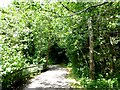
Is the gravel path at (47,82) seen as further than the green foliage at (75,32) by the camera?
Yes

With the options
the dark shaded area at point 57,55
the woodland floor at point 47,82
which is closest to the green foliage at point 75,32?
the woodland floor at point 47,82

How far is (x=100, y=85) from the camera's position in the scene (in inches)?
370

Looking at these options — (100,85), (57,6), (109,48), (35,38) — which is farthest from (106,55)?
(35,38)

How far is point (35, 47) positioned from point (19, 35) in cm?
928

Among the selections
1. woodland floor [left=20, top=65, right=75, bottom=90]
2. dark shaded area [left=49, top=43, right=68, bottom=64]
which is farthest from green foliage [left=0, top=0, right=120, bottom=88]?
dark shaded area [left=49, top=43, right=68, bottom=64]

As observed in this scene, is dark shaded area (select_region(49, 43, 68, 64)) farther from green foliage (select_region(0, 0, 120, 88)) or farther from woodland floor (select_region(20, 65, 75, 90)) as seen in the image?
woodland floor (select_region(20, 65, 75, 90))

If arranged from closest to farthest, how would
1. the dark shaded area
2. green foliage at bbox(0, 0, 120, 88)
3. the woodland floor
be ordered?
1. green foliage at bbox(0, 0, 120, 88)
2. the woodland floor
3. the dark shaded area

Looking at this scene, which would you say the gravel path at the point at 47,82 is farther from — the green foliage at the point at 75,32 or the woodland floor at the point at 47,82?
the green foliage at the point at 75,32

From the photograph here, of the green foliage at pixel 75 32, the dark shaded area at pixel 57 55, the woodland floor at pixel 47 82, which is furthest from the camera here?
the dark shaded area at pixel 57 55

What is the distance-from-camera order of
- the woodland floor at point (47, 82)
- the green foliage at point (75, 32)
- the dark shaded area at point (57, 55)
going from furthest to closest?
1. the dark shaded area at point (57, 55)
2. the woodland floor at point (47, 82)
3. the green foliage at point (75, 32)

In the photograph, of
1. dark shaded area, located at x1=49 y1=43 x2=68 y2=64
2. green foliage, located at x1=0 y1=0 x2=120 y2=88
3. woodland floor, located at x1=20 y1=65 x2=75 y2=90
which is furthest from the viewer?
dark shaded area, located at x1=49 y1=43 x2=68 y2=64

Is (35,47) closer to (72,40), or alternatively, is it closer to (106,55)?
(72,40)

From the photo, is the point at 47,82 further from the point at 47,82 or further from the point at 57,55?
the point at 57,55

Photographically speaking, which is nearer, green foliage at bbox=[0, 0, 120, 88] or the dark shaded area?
green foliage at bbox=[0, 0, 120, 88]
